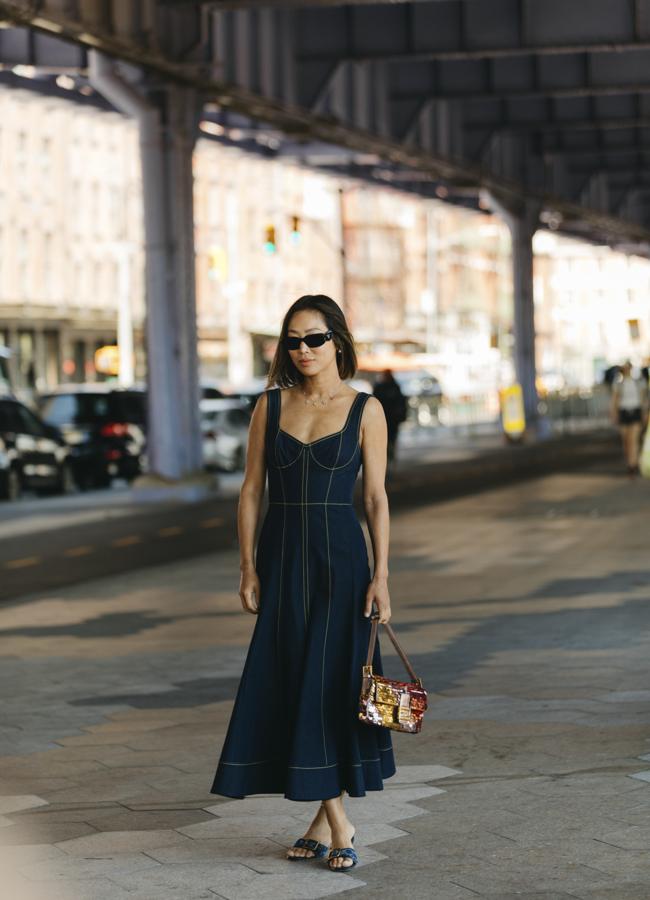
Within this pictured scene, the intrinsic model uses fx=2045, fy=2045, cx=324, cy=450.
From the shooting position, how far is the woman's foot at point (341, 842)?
20.2ft

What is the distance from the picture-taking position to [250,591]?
6.39 metres

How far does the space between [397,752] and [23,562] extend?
11379 mm

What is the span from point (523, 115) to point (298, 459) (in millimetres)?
33813

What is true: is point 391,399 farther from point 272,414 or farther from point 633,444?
point 272,414

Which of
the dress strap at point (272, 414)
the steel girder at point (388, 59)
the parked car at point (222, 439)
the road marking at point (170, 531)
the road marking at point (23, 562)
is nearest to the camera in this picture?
the dress strap at point (272, 414)

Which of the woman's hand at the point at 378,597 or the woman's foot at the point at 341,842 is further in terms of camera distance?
the woman's hand at the point at 378,597

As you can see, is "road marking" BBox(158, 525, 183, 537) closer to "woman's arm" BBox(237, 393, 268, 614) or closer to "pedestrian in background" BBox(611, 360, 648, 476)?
"pedestrian in background" BBox(611, 360, 648, 476)

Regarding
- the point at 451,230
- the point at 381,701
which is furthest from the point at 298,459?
the point at 451,230

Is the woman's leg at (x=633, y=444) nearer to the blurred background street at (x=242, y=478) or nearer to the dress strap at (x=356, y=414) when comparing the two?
the blurred background street at (x=242, y=478)

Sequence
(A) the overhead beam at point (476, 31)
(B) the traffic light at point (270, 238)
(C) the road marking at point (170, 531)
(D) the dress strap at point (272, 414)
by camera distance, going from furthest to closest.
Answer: (B) the traffic light at point (270, 238) < (A) the overhead beam at point (476, 31) < (C) the road marking at point (170, 531) < (D) the dress strap at point (272, 414)

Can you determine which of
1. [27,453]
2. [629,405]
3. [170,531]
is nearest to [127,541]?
[170,531]

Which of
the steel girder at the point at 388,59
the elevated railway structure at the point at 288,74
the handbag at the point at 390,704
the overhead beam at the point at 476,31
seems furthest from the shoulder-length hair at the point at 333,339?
the overhead beam at the point at 476,31

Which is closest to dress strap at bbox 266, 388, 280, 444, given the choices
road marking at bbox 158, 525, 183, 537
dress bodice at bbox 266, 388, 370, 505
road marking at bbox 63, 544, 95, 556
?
dress bodice at bbox 266, 388, 370, 505

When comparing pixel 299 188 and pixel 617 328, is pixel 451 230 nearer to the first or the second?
pixel 299 188
